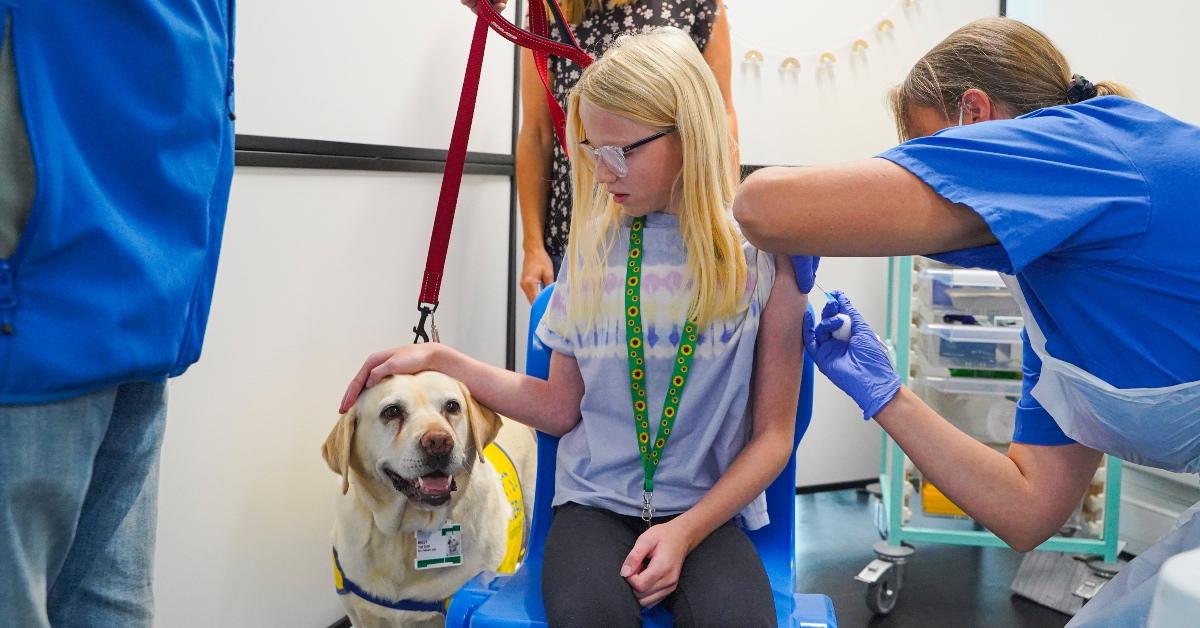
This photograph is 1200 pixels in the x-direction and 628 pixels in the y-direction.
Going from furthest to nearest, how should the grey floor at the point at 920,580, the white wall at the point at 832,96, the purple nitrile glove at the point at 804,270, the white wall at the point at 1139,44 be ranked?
the white wall at the point at 832,96
the white wall at the point at 1139,44
the grey floor at the point at 920,580
the purple nitrile glove at the point at 804,270

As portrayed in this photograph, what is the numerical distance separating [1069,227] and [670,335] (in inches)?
22.9

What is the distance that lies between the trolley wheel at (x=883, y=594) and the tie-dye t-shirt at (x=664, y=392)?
1055 millimetres

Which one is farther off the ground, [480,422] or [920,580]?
[480,422]

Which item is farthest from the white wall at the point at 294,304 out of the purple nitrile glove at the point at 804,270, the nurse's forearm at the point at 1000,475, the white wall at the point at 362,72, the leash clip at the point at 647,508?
the nurse's forearm at the point at 1000,475

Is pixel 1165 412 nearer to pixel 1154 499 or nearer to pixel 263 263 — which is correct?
pixel 263 263

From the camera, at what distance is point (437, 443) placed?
1536 mm

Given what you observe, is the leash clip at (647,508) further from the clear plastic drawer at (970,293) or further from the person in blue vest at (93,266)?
the clear plastic drawer at (970,293)

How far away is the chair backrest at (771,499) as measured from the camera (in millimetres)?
1431

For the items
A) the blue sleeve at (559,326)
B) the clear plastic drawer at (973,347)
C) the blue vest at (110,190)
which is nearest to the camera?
the blue vest at (110,190)

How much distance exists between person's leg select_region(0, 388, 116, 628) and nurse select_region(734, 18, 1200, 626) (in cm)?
64

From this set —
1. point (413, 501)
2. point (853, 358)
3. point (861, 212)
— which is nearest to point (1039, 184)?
point (861, 212)

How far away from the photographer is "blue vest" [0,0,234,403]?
757mm

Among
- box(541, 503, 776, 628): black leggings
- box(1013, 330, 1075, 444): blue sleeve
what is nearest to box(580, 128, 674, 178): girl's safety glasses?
box(541, 503, 776, 628): black leggings

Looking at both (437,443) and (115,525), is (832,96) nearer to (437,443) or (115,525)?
(437,443)
